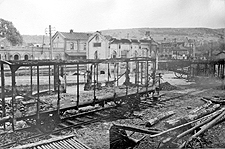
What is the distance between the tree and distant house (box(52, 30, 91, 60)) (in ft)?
23.6

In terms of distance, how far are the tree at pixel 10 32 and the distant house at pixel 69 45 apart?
23.6 feet

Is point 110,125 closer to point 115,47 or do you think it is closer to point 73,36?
point 115,47

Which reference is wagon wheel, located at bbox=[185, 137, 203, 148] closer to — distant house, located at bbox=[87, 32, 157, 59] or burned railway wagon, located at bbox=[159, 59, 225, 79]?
burned railway wagon, located at bbox=[159, 59, 225, 79]

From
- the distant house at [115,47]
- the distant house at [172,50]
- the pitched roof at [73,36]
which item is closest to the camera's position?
the distant house at [115,47]

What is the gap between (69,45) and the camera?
38531 mm

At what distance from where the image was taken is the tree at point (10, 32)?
38.5 m

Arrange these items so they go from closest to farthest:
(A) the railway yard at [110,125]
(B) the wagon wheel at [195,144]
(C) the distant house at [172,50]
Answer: (B) the wagon wheel at [195,144], (A) the railway yard at [110,125], (C) the distant house at [172,50]

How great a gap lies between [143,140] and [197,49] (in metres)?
41.1

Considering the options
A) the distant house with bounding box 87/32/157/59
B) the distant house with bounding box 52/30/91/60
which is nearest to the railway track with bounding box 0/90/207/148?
the distant house with bounding box 87/32/157/59

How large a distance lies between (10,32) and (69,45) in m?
10.9

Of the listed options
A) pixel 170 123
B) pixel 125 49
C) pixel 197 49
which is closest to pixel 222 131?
pixel 170 123

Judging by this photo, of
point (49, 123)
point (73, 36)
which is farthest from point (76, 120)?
point (73, 36)

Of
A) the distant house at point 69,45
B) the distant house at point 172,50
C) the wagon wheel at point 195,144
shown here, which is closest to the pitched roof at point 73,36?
the distant house at point 69,45

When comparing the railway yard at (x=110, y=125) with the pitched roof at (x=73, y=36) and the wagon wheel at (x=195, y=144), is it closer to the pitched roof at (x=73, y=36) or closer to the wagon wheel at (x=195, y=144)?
the wagon wheel at (x=195, y=144)
